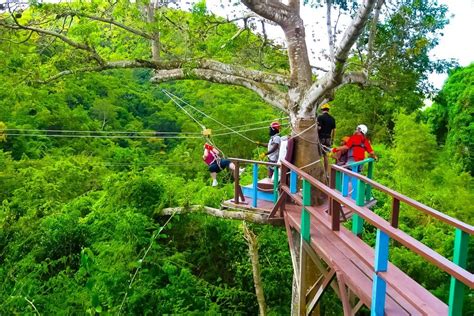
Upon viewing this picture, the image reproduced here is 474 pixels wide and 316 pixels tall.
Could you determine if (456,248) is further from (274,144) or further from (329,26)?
(274,144)

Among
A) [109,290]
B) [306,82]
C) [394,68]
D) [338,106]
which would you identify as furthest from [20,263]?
[338,106]

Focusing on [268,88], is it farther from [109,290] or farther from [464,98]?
[464,98]

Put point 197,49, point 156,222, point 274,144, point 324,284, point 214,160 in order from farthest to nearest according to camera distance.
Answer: point 156,222
point 197,49
point 214,160
point 274,144
point 324,284

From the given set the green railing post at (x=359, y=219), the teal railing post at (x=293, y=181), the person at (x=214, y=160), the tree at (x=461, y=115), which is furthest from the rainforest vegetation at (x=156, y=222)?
the tree at (x=461, y=115)

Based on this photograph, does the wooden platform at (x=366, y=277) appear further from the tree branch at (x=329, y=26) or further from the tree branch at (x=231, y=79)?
the tree branch at (x=231, y=79)

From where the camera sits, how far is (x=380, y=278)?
3.31m

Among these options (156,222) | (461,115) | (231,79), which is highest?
(231,79)

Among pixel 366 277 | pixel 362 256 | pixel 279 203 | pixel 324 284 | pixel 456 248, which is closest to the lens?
pixel 456 248

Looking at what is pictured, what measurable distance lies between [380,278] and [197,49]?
6438mm

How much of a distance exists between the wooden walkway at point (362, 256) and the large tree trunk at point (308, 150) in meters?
0.44

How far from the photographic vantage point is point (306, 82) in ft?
24.5

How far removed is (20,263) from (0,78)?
3834 mm

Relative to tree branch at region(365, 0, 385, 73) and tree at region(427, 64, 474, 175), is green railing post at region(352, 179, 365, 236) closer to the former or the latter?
tree branch at region(365, 0, 385, 73)

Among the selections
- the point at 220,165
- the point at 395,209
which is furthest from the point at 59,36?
the point at 395,209
